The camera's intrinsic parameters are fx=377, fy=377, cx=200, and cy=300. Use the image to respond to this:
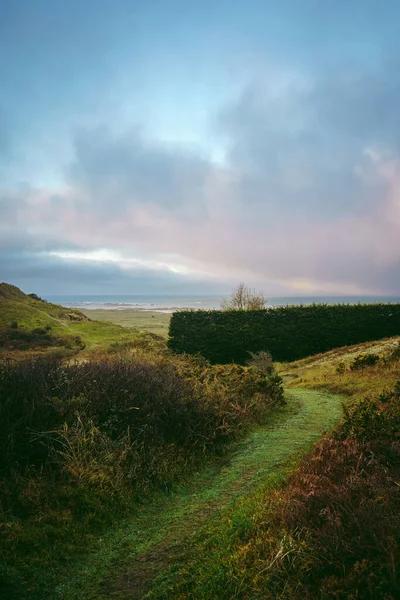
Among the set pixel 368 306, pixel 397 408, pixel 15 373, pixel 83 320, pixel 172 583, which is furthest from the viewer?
pixel 83 320

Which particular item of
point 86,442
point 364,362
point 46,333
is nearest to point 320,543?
point 86,442

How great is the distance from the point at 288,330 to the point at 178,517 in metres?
23.3

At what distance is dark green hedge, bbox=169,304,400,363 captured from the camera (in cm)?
2717

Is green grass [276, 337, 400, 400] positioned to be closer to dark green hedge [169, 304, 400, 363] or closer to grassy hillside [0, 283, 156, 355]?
dark green hedge [169, 304, 400, 363]

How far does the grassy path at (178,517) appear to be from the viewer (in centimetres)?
427

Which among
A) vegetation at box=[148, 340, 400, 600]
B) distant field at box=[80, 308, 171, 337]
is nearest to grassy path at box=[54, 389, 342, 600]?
vegetation at box=[148, 340, 400, 600]

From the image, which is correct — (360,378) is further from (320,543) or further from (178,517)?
(320,543)

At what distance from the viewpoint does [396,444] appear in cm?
503

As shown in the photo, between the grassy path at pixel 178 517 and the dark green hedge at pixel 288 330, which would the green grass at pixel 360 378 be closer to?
the grassy path at pixel 178 517

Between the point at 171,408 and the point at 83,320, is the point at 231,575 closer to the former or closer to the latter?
the point at 171,408

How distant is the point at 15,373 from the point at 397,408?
6.99 meters

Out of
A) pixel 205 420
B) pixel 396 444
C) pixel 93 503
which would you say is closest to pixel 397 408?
pixel 396 444

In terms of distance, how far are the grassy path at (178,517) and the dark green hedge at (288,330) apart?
1850 centimetres

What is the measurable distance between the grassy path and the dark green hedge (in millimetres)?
18498
